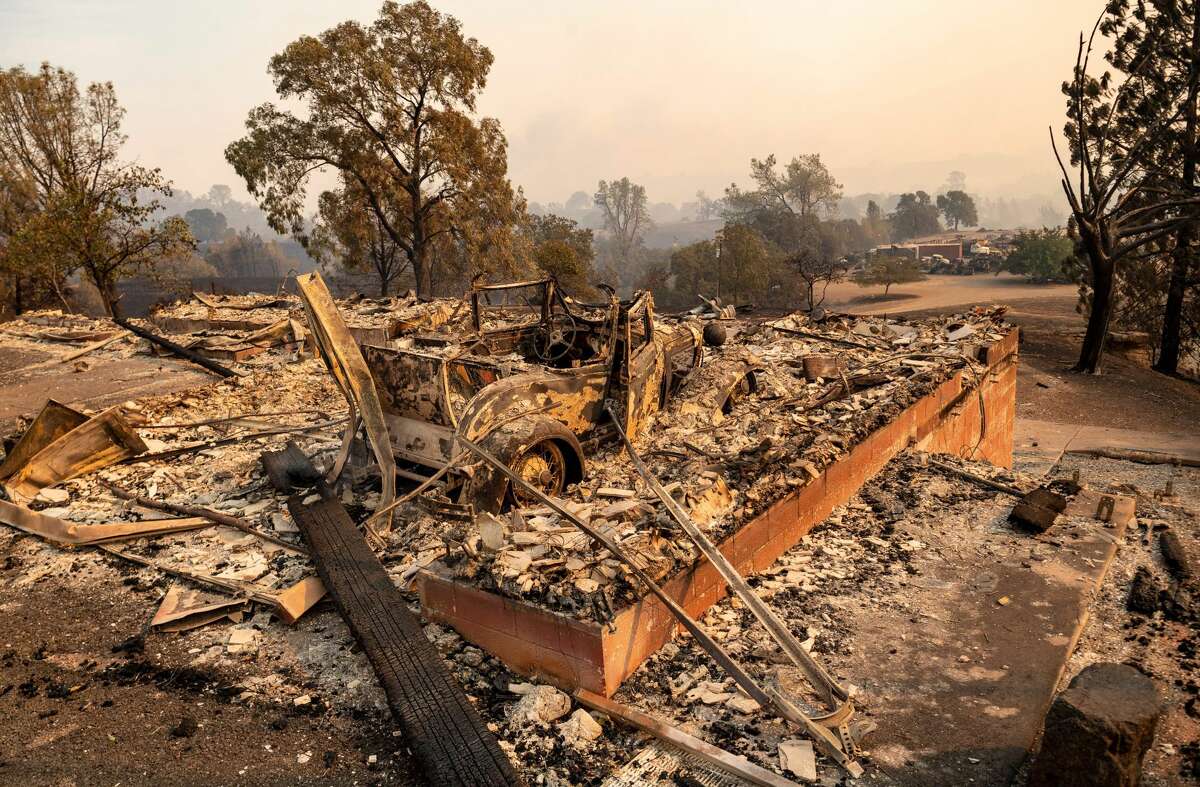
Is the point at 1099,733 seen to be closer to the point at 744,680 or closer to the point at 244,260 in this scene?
the point at 744,680

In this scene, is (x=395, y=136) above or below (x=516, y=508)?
above

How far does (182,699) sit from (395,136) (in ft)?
78.1

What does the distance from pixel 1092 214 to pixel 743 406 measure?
1484cm

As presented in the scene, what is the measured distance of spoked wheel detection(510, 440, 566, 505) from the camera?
19.6 feet

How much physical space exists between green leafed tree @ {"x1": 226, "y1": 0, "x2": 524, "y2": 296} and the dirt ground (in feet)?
68.6

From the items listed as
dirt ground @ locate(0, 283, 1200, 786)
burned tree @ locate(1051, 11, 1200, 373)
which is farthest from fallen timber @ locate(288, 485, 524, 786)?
burned tree @ locate(1051, 11, 1200, 373)

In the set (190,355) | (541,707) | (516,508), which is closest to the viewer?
(541,707)

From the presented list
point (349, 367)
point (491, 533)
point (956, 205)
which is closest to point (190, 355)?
point (349, 367)

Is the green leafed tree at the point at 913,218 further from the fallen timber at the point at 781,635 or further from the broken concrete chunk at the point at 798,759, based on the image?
the broken concrete chunk at the point at 798,759

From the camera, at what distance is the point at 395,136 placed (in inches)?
976

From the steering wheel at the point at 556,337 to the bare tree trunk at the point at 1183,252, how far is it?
18.0 metres

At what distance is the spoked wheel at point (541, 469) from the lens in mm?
5973

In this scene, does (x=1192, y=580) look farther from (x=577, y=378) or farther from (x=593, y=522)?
(x=577, y=378)

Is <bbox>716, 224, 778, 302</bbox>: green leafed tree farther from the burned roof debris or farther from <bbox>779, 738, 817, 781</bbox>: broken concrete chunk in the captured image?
<bbox>779, 738, 817, 781</bbox>: broken concrete chunk
